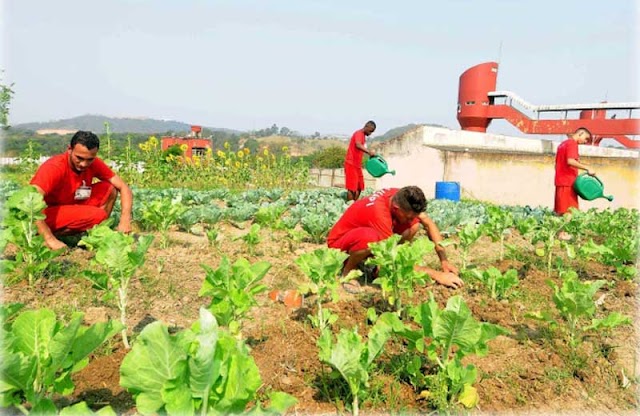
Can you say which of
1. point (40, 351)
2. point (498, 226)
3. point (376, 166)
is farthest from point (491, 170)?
point (40, 351)

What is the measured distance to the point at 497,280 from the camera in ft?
12.0

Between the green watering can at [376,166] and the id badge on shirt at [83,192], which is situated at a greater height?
the green watering can at [376,166]

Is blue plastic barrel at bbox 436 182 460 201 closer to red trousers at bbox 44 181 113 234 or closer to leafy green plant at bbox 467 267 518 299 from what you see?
leafy green plant at bbox 467 267 518 299

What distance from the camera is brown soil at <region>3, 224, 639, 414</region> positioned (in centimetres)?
236

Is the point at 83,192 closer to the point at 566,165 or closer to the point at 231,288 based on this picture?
the point at 231,288

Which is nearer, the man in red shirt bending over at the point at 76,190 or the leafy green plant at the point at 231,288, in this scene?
the leafy green plant at the point at 231,288

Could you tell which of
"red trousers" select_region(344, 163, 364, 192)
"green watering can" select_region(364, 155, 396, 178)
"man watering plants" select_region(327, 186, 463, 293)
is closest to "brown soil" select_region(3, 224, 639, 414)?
"man watering plants" select_region(327, 186, 463, 293)

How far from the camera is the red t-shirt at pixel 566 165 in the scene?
23.6 feet

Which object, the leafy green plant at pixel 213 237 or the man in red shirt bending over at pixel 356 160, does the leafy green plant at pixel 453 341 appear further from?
the man in red shirt bending over at pixel 356 160

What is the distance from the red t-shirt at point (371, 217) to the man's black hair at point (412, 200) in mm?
183

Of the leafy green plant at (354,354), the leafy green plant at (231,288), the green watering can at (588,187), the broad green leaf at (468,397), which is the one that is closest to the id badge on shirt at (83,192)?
the leafy green plant at (231,288)

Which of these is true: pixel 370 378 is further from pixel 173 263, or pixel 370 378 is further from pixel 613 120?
pixel 613 120

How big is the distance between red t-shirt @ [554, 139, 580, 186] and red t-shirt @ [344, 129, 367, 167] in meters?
3.58

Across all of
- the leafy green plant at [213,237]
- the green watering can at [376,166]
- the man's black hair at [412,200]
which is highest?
the green watering can at [376,166]
